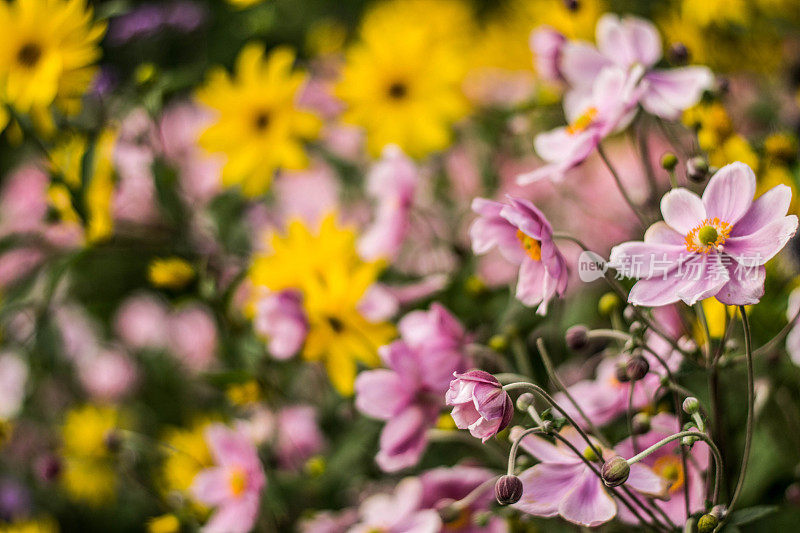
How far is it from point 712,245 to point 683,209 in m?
0.02

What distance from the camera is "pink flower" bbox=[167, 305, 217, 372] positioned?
1.04m

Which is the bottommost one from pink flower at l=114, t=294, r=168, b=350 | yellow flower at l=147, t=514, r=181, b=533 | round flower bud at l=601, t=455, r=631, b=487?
pink flower at l=114, t=294, r=168, b=350

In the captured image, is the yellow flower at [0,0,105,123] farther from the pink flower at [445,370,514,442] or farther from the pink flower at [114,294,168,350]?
the pink flower at [114,294,168,350]

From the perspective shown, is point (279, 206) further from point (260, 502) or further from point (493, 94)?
point (260, 502)

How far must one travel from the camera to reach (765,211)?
338 mm

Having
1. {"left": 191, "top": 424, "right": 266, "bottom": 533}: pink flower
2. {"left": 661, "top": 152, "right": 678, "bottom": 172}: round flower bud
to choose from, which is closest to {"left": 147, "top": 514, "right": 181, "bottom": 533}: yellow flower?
{"left": 191, "top": 424, "right": 266, "bottom": 533}: pink flower

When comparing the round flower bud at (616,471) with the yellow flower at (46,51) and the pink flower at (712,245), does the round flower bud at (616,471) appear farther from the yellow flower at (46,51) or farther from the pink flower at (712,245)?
the yellow flower at (46,51)

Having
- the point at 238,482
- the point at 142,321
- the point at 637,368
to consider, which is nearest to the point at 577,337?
the point at 637,368

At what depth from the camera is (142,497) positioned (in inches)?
36.2

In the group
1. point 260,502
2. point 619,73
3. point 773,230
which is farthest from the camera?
point 260,502

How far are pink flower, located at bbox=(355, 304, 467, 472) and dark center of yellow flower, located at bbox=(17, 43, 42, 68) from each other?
1.36 ft

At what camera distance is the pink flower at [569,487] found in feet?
1.14

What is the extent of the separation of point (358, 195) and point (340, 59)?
0.29 m

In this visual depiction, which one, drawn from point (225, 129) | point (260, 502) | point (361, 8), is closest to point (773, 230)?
point (260, 502)
